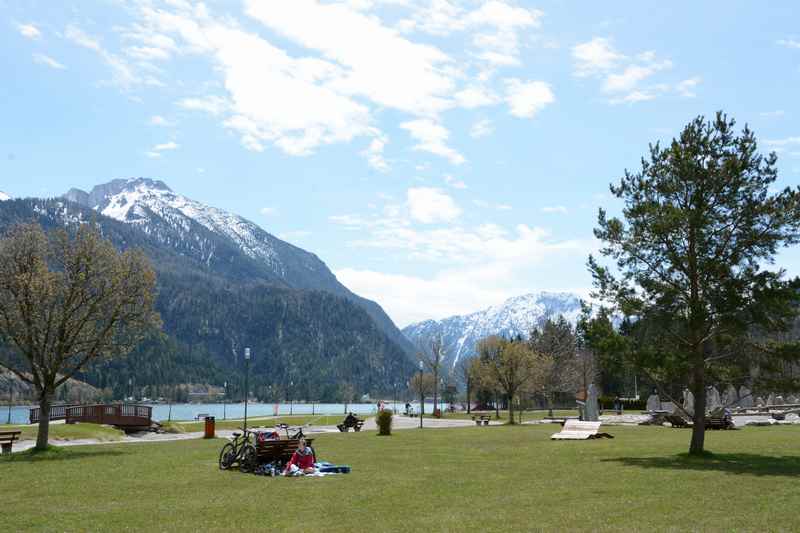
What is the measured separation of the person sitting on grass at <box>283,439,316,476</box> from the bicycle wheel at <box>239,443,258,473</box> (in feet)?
3.94

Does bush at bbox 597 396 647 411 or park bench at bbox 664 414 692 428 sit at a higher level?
park bench at bbox 664 414 692 428

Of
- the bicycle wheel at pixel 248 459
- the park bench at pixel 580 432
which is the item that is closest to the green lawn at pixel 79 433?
the bicycle wheel at pixel 248 459

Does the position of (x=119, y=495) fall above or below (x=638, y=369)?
below

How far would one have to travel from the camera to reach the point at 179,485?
59.7 feet

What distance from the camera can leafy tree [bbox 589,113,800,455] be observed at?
24.7 meters

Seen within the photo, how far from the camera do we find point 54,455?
90.7 ft

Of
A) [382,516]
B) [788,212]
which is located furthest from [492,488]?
[788,212]

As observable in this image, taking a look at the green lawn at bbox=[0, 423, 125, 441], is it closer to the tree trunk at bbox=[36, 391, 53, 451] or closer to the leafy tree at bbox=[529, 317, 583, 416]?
the tree trunk at bbox=[36, 391, 53, 451]

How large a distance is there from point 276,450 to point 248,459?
89cm

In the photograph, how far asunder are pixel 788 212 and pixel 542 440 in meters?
16.4

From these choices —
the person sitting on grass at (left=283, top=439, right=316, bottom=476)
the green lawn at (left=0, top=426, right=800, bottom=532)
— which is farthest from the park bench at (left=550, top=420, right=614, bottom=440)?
the person sitting on grass at (left=283, top=439, right=316, bottom=476)

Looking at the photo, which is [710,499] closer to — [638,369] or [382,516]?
[382,516]

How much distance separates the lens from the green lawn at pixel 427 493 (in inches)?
493

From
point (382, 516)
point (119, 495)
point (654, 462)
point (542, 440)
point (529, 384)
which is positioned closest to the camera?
point (382, 516)
